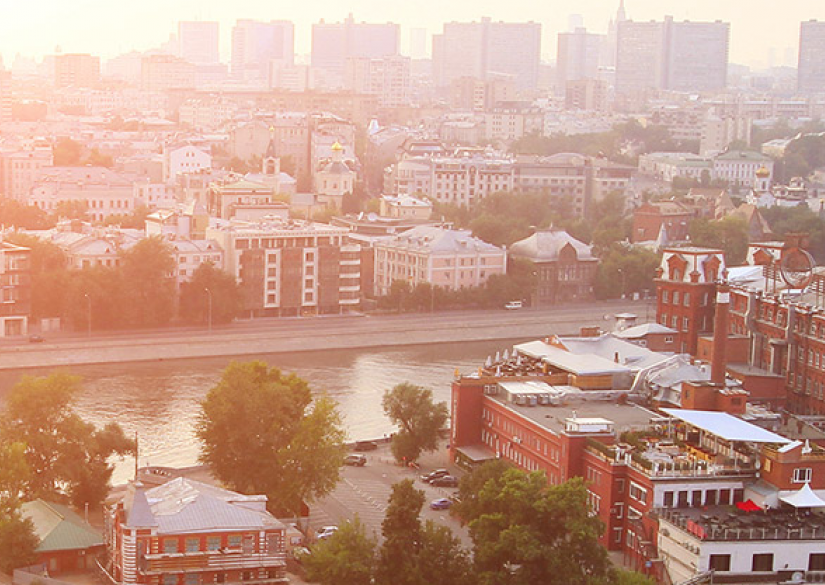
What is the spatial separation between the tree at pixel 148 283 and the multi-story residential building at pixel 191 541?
50.2ft

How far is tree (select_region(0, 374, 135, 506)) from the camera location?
2012 centimetres

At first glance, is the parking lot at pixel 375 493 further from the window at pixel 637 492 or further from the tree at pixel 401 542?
the tree at pixel 401 542

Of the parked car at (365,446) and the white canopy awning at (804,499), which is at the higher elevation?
the white canopy awning at (804,499)

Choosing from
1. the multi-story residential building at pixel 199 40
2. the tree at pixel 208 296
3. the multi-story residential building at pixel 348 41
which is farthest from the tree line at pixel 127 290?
the multi-story residential building at pixel 199 40

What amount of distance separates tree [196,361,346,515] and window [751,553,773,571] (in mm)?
5435

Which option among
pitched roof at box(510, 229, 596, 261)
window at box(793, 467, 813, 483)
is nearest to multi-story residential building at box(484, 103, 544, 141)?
pitched roof at box(510, 229, 596, 261)

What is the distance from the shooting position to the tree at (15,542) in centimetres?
1753

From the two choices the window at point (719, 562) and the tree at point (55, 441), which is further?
the tree at point (55, 441)

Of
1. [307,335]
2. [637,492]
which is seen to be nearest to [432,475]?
[637,492]

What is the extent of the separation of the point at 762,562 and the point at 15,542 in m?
7.78

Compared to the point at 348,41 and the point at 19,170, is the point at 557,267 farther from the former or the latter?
the point at 348,41

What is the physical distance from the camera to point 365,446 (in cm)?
2391

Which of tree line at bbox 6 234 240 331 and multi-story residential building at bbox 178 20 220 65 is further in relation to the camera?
multi-story residential building at bbox 178 20 220 65

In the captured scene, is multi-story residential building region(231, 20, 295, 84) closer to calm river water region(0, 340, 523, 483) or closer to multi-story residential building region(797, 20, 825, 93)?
multi-story residential building region(797, 20, 825, 93)
